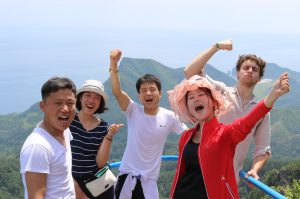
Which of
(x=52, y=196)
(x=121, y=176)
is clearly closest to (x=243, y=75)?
(x=121, y=176)

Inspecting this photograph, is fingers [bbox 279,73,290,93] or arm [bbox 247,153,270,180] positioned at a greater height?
fingers [bbox 279,73,290,93]

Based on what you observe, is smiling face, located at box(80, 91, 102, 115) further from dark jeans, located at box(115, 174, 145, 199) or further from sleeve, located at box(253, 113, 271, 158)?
sleeve, located at box(253, 113, 271, 158)

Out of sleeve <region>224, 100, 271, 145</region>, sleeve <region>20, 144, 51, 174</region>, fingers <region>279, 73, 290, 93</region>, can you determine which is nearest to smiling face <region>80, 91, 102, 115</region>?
sleeve <region>20, 144, 51, 174</region>

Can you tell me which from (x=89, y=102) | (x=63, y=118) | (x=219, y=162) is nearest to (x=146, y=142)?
(x=89, y=102)

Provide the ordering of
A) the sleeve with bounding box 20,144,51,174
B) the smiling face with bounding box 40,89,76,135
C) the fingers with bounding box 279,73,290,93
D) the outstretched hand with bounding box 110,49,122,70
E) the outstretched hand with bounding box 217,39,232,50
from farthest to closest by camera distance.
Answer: the outstretched hand with bounding box 110,49,122,70 → the outstretched hand with bounding box 217,39,232,50 → the smiling face with bounding box 40,89,76,135 → the fingers with bounding box 279,73,290,93 → the sleeve with bounding box 20,144,51,174

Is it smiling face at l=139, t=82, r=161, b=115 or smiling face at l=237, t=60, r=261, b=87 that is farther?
smiling face at l=139, t=82, r=161, b=115

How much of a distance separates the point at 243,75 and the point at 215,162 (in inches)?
64.3

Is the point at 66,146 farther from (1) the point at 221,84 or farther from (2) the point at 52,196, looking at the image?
(1) the point at 221,84

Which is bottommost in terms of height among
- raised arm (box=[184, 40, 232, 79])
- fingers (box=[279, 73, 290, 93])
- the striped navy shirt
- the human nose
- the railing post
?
the railing post

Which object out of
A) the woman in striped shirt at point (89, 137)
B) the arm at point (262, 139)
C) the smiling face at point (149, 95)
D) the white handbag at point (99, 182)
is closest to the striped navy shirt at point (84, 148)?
the woman in striped shirt at point (89, 137)

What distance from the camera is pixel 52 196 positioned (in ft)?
10.2

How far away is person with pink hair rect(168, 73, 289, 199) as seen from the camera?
10.6 ft

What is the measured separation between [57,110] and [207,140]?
1.33 metres

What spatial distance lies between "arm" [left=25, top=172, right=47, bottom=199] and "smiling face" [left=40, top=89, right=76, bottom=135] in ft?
1.51
